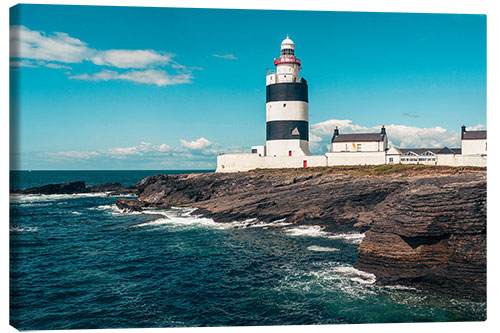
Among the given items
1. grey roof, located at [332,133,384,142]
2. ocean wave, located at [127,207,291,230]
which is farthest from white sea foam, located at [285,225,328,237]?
grey roof, located at [332,133,384,142]

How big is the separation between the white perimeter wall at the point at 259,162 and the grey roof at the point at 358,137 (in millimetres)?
5399

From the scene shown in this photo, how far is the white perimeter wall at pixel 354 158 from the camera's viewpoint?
1606 inches

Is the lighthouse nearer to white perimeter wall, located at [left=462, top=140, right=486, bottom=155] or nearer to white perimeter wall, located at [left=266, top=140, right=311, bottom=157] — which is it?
white perimeter wall, located at [left=266, top=140, right=311, bottom=157]

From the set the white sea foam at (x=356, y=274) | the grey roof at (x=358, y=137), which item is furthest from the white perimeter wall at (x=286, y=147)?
the white sea foam at (x=356, y=274)

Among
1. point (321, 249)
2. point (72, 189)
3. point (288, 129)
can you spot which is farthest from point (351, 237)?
point (72, 189)

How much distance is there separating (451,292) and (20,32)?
1343 centimetres

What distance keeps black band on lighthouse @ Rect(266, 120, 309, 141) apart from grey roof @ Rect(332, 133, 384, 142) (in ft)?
18.9

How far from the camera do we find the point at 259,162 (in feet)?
137

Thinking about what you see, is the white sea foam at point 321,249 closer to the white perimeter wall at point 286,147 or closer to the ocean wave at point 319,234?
the ocean wave at point 319,234

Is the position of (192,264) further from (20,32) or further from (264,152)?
(264,152)

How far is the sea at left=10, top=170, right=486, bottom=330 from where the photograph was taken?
10.0m

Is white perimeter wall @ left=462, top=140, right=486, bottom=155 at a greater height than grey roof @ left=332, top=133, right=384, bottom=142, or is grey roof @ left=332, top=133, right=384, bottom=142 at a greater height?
grey roof @ left=332, top=133, right=384, bottom=142

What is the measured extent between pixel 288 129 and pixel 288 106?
2.42 m

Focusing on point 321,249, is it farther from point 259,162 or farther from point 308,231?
point 259,162
